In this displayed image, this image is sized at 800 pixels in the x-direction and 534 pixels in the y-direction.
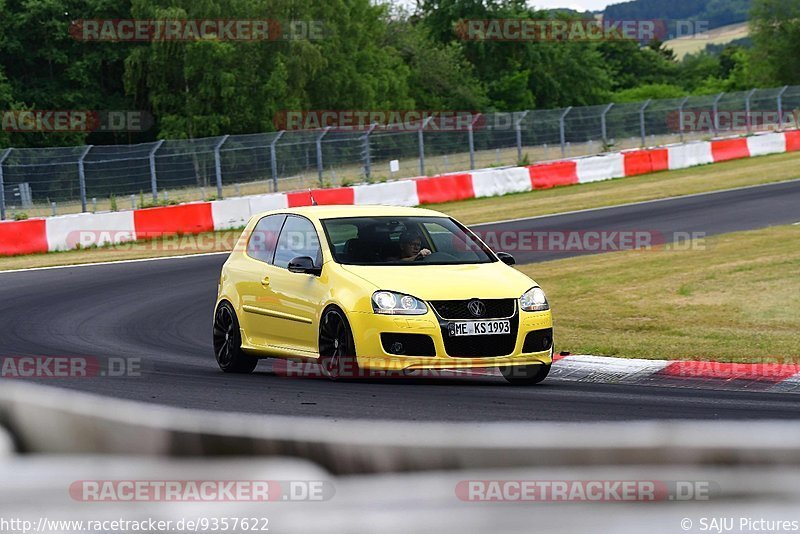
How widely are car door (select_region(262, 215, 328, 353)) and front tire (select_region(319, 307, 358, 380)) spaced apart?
0.13m

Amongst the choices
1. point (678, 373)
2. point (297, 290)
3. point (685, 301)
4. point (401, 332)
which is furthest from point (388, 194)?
point (401, 332)

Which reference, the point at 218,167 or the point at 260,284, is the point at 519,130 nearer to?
the point at 218,167

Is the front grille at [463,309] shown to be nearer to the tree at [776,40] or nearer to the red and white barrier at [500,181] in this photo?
the red and white barrier at [500,181]

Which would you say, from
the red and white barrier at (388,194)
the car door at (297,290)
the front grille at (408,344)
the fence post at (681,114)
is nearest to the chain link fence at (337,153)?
the fence post at (681,114)

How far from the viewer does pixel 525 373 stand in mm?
9562

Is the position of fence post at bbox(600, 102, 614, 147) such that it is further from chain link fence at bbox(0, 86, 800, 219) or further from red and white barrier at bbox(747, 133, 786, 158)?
red and white barrier at bbox(747, 133, 786, 158)

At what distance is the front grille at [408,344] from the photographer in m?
9.01

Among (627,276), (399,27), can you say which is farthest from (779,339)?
(399,27)

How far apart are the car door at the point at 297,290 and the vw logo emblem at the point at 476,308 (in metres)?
1.16

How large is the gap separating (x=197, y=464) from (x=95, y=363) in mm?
7409

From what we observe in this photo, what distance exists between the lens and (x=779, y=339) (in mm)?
11203

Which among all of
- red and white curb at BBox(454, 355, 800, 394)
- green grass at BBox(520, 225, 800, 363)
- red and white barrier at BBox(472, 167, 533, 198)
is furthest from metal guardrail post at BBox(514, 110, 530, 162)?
red and white curb at BBox(454, 355, 800, 394)

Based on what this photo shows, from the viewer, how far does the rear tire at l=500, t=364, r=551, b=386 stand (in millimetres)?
9483

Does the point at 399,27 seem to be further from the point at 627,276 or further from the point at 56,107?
the point at 627,276
